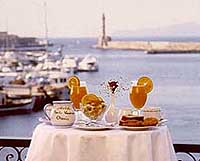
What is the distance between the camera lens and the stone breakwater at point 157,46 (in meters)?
5.48

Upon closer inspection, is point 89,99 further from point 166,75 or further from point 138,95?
point 166,75

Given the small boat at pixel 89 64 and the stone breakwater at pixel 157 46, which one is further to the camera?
the small boat at pixel 89 64

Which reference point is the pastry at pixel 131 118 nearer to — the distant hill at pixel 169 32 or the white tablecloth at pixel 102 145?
the white tablecloth at pixel 102 145

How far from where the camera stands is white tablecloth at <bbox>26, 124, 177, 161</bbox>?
2.60 metres

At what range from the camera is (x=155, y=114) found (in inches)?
112

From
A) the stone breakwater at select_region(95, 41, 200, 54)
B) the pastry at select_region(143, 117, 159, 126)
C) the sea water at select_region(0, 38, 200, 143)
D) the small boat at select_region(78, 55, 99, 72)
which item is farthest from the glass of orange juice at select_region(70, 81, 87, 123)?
the small boat at select_region(78, 55, 99, 72)

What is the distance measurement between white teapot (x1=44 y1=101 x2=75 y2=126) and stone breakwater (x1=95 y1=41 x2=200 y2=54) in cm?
284

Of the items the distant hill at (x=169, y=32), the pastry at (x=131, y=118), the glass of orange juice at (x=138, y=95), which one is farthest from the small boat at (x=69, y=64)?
the pastry at (x=131, y=118)

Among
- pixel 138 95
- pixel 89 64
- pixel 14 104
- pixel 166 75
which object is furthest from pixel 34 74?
pixel 138 95

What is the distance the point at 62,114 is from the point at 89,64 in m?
3.36

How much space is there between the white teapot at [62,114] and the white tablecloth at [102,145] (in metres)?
0.07

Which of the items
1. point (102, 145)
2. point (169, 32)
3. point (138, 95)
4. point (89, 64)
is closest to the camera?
point (102, 145)

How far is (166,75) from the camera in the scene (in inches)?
232

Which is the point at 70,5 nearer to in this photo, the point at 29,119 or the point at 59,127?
the point at 29,119
